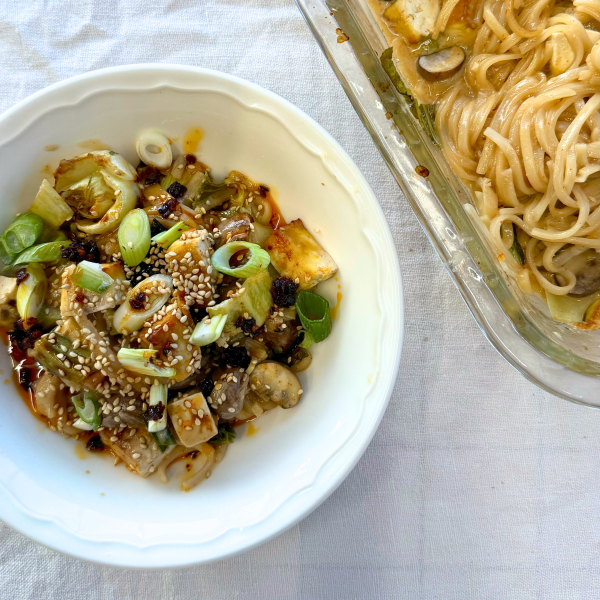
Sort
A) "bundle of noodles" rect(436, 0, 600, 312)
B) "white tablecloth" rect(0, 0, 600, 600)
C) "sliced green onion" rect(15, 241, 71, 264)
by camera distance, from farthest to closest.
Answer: "white tablecloth" rect(0, 0, 600, 600)
"sliced green onion" rect(15, 241, 71, 264)
"bundle of noodles" rect(436, 0, 600, 312)

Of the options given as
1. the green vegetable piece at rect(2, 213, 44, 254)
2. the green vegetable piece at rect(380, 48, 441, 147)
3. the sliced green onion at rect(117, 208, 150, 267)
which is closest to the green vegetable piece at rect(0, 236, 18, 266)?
the green vegetable piece at rect(2, 213, 44, 254)

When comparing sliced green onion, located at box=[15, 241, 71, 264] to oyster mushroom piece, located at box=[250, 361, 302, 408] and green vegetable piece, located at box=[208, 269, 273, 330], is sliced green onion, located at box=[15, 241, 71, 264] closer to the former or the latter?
green vegetable piece, located at box=[208, 269, 273, 330]

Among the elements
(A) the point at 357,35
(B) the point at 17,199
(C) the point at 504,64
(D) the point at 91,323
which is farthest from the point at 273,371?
(C) the point at 504,64

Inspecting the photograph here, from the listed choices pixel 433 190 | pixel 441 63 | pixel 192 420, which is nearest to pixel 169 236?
pixel 192 420

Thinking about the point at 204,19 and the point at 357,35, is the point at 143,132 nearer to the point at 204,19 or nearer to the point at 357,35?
the point at 204,19

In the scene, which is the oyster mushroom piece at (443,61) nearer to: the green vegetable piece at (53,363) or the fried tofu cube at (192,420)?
the fried tofu cube at (192,420)

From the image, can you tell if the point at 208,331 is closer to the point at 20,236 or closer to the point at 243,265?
the point at 243,265

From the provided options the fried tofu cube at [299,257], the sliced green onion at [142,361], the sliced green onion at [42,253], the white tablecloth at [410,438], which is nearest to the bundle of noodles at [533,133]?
the white tablecloth at [410,438]
